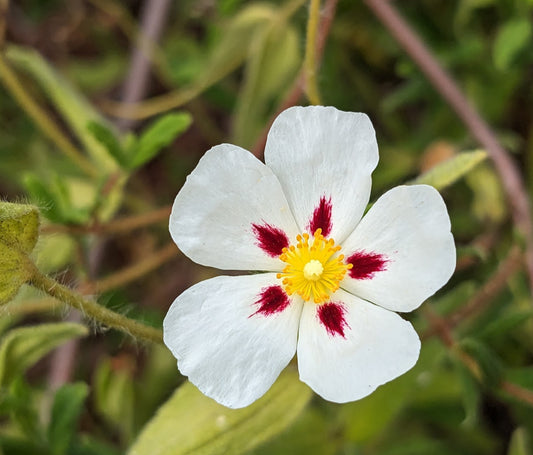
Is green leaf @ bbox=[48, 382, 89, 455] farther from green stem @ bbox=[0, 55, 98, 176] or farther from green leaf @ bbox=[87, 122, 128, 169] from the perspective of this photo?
green stem @ bbox=[0, 55, 98, 176]

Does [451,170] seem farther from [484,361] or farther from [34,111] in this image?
[34,111]

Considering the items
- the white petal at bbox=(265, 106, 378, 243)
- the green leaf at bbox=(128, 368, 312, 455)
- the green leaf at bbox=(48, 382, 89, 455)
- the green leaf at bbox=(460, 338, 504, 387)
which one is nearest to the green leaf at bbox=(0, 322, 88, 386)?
the green leaf at bbox=(48, 382, 89, 455)

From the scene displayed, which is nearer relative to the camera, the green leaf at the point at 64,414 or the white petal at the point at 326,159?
the white petal at the point at 326,159

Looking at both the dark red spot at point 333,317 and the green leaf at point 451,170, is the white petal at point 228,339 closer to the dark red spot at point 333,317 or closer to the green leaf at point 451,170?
the dark red spot at point 333,317

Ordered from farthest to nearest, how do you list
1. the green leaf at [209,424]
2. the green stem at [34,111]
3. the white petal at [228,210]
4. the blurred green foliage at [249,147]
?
1. the green stem at [34,111]
2. the blurred green foliage at [249,147]
3. the green leaf at [209,424]
4. the white petal at [228,210]

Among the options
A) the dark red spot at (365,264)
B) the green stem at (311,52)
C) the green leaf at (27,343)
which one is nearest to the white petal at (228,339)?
the dark red spot at (365,264)

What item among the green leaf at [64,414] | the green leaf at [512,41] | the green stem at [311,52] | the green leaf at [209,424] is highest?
the green stem at [311,52]

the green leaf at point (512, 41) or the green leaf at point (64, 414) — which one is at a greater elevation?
the green leaf at point (512, 41)
